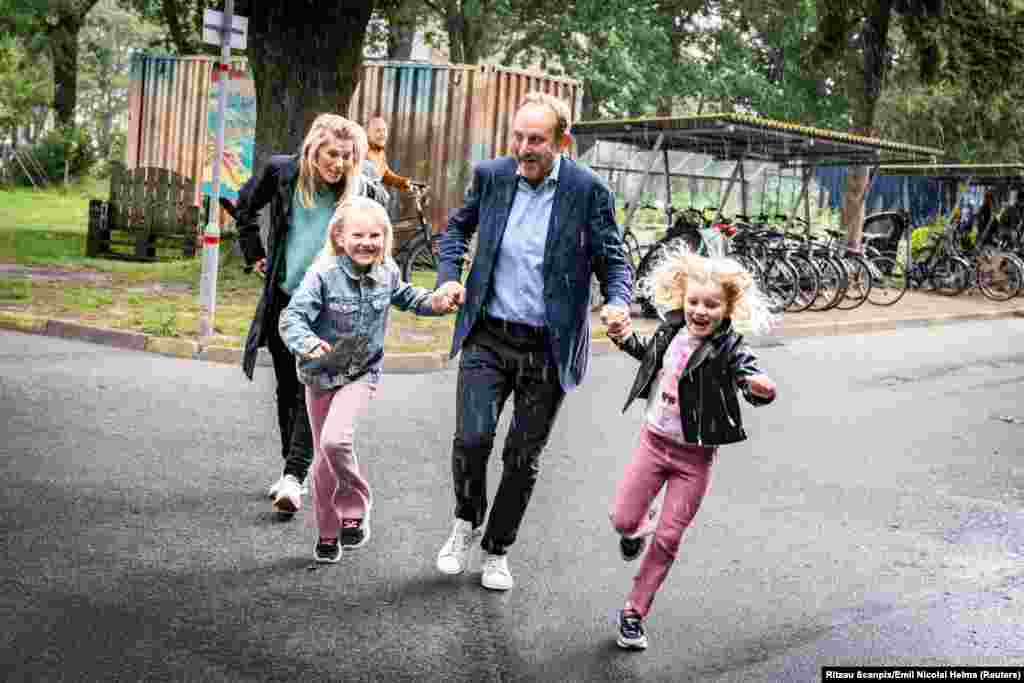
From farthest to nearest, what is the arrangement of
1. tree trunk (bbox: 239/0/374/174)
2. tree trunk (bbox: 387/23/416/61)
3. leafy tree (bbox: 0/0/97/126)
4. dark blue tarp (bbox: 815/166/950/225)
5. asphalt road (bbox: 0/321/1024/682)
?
1. leafy tree (bbox: 0/0/97/126)
2. tree trunk (bbox: 387/23/416/61)
3. dark blue tarp (bbox: 815/166/950/225)
4. tree trunk (bbox: 239/0/374/174)
5. asphalt road (bbox: 0/321/1024/682)

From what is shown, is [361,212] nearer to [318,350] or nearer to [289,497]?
[318,350]

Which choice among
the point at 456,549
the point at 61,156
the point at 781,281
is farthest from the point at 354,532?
the point at 61,156

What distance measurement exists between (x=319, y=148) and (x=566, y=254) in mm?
1417

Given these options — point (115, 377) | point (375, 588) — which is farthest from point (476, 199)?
point (115, 377)

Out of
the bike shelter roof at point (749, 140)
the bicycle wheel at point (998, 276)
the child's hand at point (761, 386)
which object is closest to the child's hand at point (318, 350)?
the child's hand at point (761, 386)

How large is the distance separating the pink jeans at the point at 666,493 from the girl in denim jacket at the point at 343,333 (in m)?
1.06

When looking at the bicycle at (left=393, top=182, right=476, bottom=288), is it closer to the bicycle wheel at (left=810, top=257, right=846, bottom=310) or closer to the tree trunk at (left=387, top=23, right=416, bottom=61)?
the bicycle wheel at (left=810, top=257, right=846, bottom=310)

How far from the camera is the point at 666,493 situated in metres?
4.58

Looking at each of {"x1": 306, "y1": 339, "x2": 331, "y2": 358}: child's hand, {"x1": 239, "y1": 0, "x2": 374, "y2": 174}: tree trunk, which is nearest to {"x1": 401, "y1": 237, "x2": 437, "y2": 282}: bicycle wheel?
{"x1": 239, "y1": 0, "x2": 374, "y2": 174}: tree trunk

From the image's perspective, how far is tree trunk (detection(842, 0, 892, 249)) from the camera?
2317 centimetres

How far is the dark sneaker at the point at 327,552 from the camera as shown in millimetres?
5211

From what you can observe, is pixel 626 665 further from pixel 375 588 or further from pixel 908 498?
pixel 908 498

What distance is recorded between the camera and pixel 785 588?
5312 mm

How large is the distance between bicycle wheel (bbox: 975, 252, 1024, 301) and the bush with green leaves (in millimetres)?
26382
